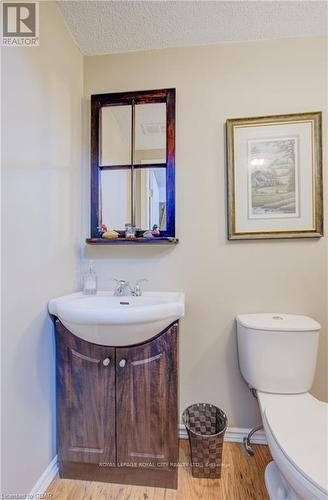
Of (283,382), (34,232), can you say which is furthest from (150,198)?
(283,382)

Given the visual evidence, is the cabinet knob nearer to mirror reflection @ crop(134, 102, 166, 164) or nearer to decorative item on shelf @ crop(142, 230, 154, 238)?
decorative item on shelf @ crop(142, 230, 154, 238)

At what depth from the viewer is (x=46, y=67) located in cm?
120

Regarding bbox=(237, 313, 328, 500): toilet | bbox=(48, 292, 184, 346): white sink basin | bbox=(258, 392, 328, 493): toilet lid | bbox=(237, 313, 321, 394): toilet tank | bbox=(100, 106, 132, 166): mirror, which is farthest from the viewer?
bbox=(100, 106, 132, 166): mirror

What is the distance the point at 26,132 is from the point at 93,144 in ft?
1.75

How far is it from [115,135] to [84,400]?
1.46 m

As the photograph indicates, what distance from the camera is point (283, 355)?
1.23 meters

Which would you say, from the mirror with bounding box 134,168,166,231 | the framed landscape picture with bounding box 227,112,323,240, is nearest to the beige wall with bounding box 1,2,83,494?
the mirror with bounding box 134,168,166,231

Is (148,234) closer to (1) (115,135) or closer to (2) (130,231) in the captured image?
(2) (130,231)

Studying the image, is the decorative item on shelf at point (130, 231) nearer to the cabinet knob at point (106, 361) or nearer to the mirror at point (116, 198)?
the mirror at point (116, 198)

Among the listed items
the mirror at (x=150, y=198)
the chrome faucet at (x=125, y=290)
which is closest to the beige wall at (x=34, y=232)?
the chrome faucet at (x=125, y=290)

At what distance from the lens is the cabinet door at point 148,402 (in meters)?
1.11

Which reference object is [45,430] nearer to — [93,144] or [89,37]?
[93,144]

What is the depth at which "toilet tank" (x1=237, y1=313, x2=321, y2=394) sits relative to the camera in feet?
4.02

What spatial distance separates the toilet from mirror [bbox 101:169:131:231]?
0.89 meters
